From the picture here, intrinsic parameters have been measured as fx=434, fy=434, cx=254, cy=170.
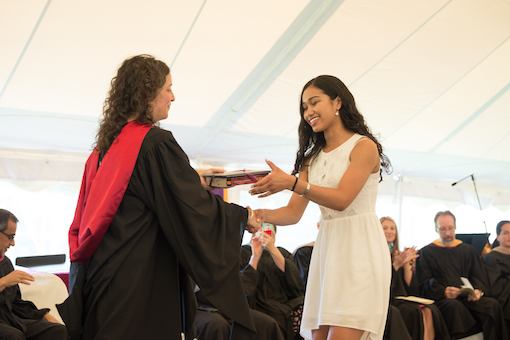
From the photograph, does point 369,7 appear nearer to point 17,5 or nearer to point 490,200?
point 17,5

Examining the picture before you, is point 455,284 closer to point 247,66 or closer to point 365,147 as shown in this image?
point 247,66

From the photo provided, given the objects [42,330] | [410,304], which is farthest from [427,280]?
[42,330]

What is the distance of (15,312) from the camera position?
4.24 m

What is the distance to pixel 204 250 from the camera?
Result: 6.92ft

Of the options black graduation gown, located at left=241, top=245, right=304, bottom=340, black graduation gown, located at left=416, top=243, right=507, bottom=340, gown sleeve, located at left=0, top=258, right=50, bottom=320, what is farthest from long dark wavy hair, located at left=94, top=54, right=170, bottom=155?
black graduation gown, located at left=416, top=243, right=507, bottom=340

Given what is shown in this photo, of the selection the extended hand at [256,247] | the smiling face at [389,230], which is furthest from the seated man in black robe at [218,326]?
the smiling face at [389,230]

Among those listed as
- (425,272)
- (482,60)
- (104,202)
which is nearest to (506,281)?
(425,272)

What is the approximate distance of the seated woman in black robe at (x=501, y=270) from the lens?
6.17 m

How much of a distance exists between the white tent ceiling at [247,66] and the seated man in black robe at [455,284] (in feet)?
6.85

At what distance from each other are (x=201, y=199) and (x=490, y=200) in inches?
400

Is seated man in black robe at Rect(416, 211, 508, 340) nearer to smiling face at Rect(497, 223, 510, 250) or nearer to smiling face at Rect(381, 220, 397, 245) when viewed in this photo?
smiling face at Rect(497, 223, 510, 250)

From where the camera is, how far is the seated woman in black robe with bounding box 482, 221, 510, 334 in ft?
20.2

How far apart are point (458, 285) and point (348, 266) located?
496 centimetres

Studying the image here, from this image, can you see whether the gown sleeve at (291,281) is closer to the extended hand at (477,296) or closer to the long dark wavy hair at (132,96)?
the extended hand at (477,296)
